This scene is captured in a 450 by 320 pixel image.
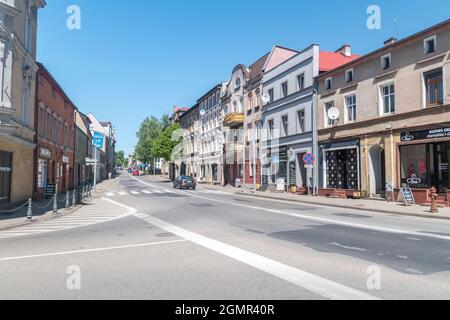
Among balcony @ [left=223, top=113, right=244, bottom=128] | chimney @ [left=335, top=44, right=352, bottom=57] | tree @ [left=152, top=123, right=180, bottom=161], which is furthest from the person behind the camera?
tree @ [left=152, top=123, right=180, bottom=161]

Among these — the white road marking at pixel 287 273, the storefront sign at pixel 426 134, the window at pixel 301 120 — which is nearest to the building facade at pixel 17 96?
the white road marking at pixel 287 273

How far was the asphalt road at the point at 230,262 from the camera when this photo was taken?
5.09 m

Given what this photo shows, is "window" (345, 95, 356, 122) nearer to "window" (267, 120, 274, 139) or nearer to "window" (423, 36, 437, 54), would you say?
"window" (423, 36, 437, 54)

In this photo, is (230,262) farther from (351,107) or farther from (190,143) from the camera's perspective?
(190,143)

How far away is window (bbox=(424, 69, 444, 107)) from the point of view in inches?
716

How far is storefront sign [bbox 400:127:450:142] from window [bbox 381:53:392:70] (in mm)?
4326

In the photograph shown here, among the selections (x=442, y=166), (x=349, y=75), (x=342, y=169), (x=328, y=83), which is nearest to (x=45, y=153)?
(x=342, y=169)

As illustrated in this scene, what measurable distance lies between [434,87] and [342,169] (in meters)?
8.30

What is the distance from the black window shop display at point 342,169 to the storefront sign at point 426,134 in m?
4.12

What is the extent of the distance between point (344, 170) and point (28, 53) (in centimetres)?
2053

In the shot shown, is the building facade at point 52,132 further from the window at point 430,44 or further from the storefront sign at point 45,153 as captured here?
the window at point 430,44

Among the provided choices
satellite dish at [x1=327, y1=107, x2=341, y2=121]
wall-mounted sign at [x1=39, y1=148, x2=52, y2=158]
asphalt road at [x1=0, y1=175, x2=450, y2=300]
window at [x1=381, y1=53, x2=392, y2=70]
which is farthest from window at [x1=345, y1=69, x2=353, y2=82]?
wall-mounted sign at [x1=39, y1=148, x2=52, y2=158]
